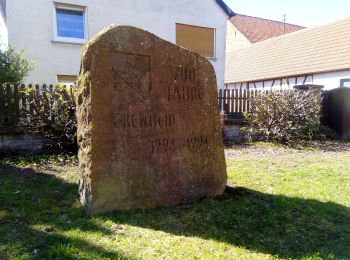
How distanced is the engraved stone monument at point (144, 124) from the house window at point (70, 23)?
31.7 feet

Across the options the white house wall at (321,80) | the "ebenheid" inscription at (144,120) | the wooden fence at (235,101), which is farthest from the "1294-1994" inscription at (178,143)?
the white house wall at (321,80)

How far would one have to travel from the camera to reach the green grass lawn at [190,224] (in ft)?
9.69

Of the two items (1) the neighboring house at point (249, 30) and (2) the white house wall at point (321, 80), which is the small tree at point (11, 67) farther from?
(1) the neighboring house at point (249, 30)

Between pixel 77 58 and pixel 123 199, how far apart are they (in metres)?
10.1

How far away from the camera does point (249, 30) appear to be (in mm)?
29531

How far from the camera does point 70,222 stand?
3455 mm

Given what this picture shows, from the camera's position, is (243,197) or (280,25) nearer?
(243,197)

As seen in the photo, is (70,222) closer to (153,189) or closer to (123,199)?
(123,199)

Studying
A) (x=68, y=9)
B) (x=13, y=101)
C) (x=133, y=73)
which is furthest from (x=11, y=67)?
(x=133, y=73)

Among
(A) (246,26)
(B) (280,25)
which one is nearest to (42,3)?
(A) (246,26)

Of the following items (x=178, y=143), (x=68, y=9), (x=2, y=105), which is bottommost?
(x=178, y=143)

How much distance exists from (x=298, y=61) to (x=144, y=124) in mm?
18521

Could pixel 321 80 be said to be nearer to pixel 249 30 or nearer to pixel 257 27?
pixel 249 30

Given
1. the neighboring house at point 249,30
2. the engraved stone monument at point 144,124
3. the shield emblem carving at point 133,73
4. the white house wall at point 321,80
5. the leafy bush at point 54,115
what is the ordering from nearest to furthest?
the engraved stone monument at point 144,124 → the shield emblem carving at point 133,73 → the leafy bush at point 54,115 → the white house wall at point 321,80 → the neighboring house at point 249,30
